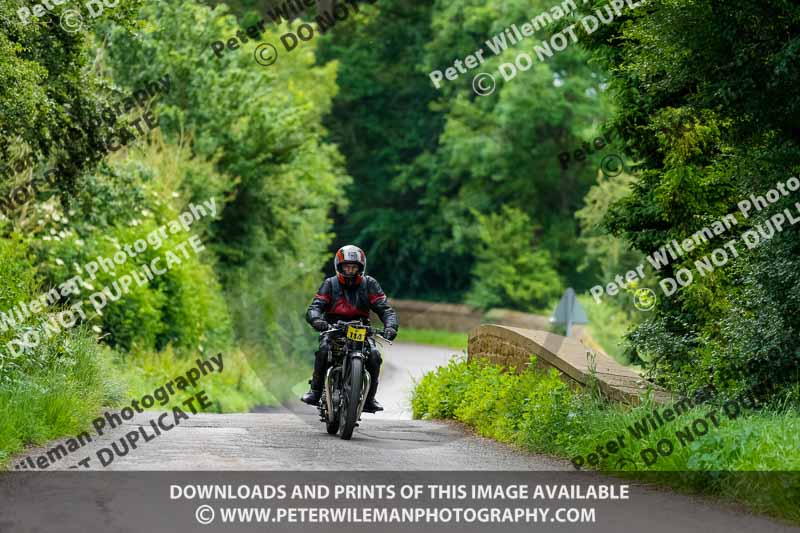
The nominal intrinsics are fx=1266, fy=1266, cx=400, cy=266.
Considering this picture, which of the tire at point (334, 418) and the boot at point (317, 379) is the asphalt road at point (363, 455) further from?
the boot at point (317, 379)

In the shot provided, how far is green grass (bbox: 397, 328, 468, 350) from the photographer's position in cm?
4972

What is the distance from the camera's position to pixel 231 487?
29.8 feet

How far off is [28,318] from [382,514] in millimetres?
8276

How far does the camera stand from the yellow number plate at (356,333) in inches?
Answer: 512

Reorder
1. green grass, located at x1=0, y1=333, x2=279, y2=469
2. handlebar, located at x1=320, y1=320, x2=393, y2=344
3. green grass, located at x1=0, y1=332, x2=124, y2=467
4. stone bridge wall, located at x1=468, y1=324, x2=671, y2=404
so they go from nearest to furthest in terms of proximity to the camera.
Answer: green grass, located at x1=0, y1=332, x2=124, y2=467
green grass, located at x1=0, y1=333, x2=279, y2=469
stone bridge wall, located at x1=468, y1=324, x2=671, y2=404
handlebar, located at x1=320, y1=320, x2=393, y2=344

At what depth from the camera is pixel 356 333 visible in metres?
13.0

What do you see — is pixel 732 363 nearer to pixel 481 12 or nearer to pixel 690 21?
pixel 690 21

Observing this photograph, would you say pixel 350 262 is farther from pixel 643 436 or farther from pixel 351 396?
pixel 643 436

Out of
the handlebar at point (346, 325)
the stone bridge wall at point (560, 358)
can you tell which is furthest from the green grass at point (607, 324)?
the handlebar at point (346, 325)

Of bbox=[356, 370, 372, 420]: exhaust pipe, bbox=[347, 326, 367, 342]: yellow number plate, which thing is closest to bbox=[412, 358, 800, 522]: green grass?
bbox=[356, 370, 372, 420]: exhaust pipe

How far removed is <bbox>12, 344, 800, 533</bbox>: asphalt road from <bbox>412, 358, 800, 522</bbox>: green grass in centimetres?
20

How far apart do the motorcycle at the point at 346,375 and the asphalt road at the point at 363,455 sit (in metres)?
0.23

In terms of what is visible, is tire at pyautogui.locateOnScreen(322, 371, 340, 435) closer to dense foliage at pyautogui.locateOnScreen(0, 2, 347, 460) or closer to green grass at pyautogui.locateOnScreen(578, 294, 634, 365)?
dense foliage at pyautogui.locateOnScreen(0, 2, 347, 460)

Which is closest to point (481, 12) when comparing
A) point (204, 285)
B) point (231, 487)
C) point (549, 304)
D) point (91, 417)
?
point (549, 304)
